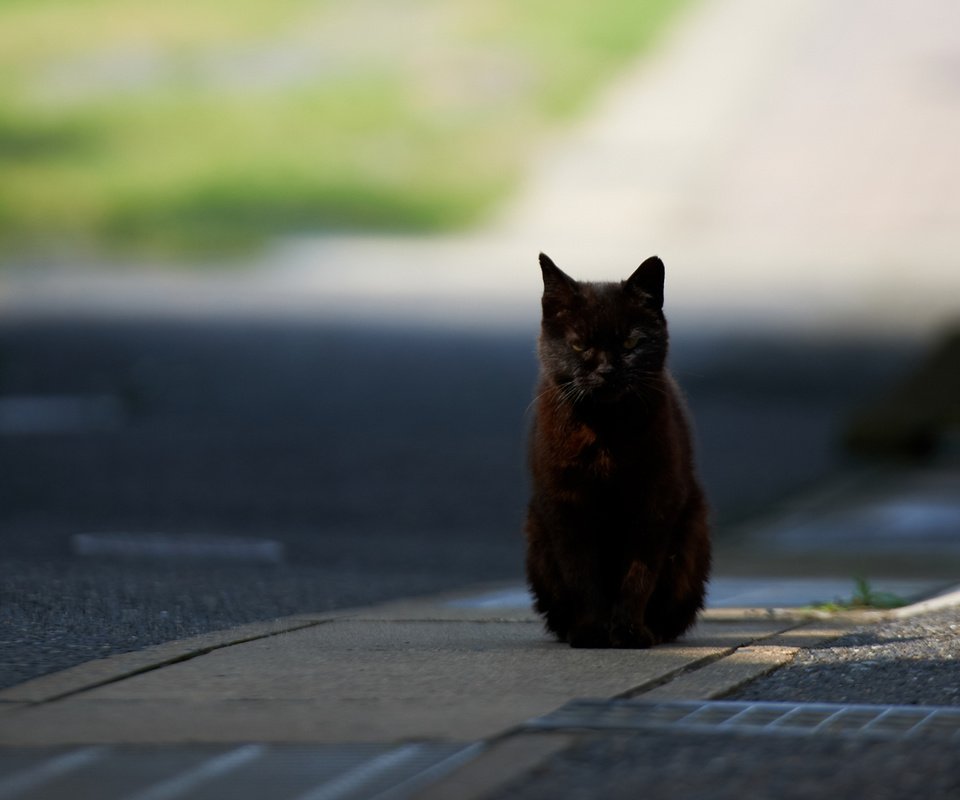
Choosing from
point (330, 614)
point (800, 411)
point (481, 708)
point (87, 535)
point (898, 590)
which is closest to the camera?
point (481, 708)

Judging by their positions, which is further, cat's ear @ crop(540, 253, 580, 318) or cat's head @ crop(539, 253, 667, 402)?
cat's ear @ crop(540, 253, 580, 318)

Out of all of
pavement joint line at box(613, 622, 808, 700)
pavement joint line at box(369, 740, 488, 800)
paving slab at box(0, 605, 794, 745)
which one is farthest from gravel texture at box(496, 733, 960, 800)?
pavement joint line at box(613, 622, 808, 700)

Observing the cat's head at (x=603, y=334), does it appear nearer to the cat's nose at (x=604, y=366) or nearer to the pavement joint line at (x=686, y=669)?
the cat's nose at (x=604, y=366)

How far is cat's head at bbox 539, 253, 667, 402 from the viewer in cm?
475

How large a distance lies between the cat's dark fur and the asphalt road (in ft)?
4.06

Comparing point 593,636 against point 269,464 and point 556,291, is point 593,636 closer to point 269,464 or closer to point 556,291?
→ point 556,291

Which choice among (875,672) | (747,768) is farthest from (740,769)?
(875,672)

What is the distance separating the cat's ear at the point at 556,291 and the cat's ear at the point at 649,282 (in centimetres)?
17

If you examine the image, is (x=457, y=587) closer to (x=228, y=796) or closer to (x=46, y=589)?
(x=46, y=589)

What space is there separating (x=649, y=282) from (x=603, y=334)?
27 centimetres

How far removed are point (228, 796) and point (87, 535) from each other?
23.9 feet

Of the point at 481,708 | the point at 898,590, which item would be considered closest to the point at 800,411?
the point at 898,590

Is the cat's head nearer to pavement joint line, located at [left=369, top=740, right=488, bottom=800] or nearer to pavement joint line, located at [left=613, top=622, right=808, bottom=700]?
pavement joint line, located at [left=613, top=622, right=808, bottom=700]

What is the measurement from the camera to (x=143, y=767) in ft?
10.5
